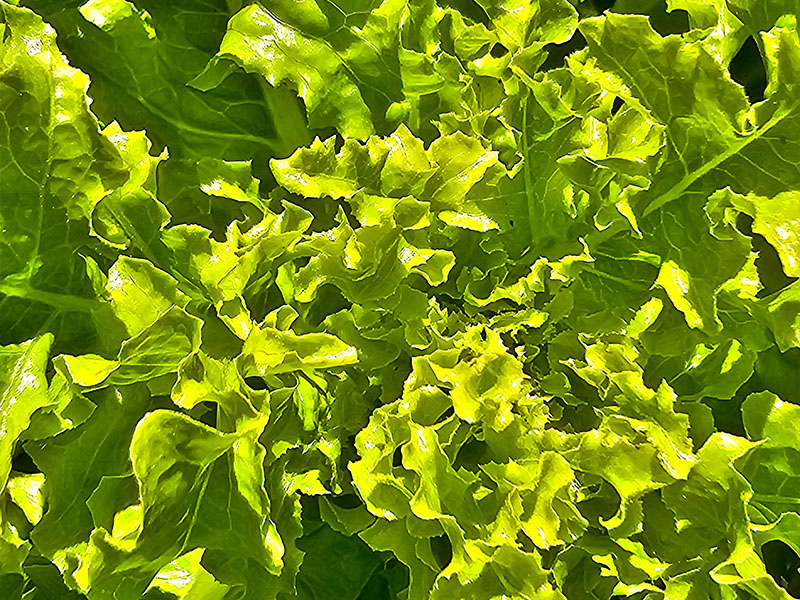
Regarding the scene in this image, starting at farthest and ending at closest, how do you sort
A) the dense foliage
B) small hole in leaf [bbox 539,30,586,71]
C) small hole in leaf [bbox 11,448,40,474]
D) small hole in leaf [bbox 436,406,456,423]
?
small hole in leaf [bbox 539,30,586,71] → small hole in leaf [bbox 11,448,40,474] → small hole in leaf [bbox 436,406,456,423] → the dense foliage

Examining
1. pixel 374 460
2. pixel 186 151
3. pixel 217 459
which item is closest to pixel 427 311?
pixel 374 460

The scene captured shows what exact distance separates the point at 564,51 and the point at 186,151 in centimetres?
56

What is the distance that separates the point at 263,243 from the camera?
103 centimetres

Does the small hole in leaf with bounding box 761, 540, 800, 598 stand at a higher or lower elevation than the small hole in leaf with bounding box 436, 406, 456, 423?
lower

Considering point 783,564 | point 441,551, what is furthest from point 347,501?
point 783,564

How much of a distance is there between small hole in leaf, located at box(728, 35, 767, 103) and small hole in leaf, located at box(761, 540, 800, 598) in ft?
2.12

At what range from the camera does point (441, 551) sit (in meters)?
1.05

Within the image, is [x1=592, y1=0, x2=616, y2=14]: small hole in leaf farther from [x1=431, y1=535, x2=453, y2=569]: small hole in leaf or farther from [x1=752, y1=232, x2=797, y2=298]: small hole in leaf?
[x1=431, y1=535, x2=453, y2=569]: small hole in leaf

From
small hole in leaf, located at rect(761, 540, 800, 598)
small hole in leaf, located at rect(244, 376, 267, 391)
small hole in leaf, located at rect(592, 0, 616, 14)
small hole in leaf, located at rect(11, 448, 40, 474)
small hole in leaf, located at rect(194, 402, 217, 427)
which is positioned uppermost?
small hole in leaf, located at rect(592, 0, 616, 14)

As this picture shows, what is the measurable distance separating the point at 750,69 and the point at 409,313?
679 millimetres

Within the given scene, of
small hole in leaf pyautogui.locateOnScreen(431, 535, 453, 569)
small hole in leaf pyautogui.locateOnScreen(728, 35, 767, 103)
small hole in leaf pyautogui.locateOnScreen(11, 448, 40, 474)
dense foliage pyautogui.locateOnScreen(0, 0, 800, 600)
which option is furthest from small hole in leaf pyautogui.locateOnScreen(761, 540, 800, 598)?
small hole in leaf pyautogui.locateOnScreen(11, 448, 40, 474)

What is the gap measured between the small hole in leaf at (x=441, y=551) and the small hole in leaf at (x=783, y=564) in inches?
18.6

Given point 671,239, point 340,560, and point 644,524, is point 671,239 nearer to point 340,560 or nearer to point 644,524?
point 644,524

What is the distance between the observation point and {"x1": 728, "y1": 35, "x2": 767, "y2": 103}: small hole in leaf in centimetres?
135
